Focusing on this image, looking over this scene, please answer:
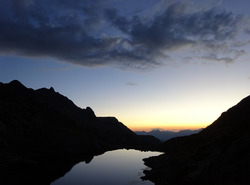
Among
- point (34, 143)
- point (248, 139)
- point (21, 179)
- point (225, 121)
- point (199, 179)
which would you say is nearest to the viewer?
point (248, 139)

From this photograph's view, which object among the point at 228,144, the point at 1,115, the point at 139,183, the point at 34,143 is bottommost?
the point at 139,183

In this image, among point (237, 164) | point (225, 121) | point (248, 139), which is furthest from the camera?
point (225, 121)

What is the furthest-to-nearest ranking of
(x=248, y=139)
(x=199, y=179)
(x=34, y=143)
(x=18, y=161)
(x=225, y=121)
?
1. (x=34, y=143)
2. (x=225, y=121)
3. (x=18, y=161)
4. (x=199, y=179)
5. (x=248, y=139)

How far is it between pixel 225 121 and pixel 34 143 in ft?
452

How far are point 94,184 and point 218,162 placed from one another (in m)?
43.3

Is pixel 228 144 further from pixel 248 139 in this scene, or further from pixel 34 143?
pixel 34 143

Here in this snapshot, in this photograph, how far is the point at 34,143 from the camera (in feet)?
634

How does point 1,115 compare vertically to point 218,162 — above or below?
above

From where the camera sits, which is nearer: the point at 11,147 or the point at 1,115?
the point at 11,147

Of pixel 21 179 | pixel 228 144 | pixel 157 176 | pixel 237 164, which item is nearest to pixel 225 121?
pixel 157 176

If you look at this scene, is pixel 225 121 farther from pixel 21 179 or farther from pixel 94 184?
pixel 21 179

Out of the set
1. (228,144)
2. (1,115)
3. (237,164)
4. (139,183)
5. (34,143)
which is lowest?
(139,183)

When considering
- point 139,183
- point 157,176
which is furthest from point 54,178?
point 157,176

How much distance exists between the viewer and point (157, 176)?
90188 millimetres
